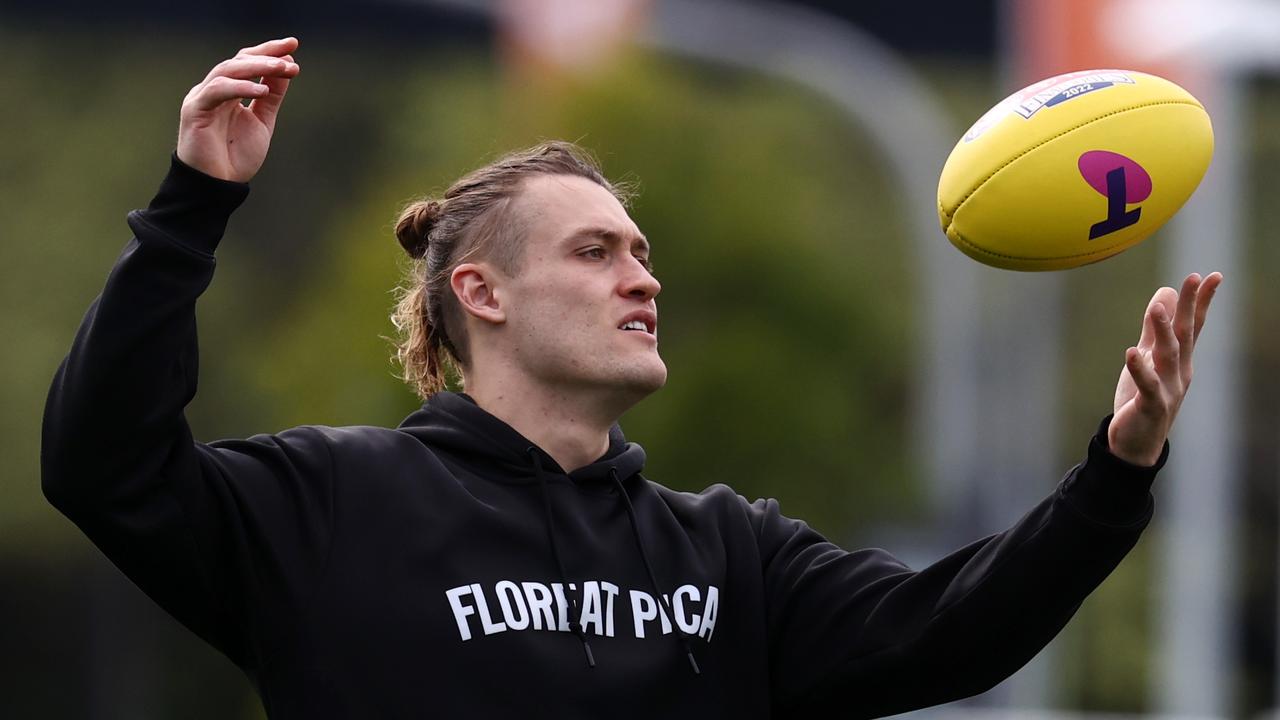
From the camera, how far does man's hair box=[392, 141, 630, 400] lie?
479 centimetres

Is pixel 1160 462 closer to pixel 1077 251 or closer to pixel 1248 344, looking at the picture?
pixel 1077 251

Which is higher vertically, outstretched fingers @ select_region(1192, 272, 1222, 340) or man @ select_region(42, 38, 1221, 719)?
outstretched fingers @ select_region(1192, 272, 1222, 340)

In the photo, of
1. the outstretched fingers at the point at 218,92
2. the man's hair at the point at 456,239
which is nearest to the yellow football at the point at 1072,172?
the man's hair at the point at 456,239

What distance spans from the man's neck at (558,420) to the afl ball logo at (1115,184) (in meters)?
1.22

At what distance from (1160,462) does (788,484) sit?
31.3ft

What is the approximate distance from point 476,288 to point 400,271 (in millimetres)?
5373

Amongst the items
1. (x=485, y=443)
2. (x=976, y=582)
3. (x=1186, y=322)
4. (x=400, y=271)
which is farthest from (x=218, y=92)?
(x=400, y=271)

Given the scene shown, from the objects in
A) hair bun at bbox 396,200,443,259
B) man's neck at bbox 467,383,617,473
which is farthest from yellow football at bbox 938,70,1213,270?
hair bun at bbox 396,200,443,259

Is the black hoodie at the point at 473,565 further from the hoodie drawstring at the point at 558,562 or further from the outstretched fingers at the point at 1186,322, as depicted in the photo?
the outstretched fingers at the point at 1186,322

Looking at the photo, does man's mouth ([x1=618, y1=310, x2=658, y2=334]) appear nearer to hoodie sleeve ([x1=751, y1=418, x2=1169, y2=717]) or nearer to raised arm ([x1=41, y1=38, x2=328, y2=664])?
hoodie sleeve ([x1=751, y1=418, x2=1169, y2=717])

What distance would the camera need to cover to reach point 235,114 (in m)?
3.92

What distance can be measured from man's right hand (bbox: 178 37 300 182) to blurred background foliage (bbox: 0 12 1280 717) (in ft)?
14.6

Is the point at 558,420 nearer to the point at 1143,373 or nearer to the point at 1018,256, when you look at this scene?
the point at 1018,256

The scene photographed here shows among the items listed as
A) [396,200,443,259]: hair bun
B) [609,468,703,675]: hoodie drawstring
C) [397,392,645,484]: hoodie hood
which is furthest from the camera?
[396,200,443,259]: hair bun
